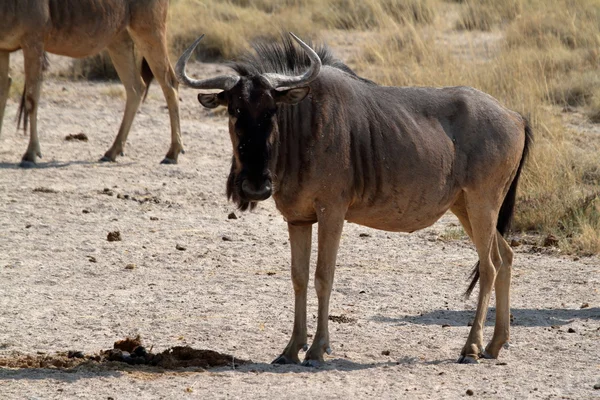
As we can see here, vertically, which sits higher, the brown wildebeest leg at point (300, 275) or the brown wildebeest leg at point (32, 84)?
the brown wildebeest leg at point (32, 84)

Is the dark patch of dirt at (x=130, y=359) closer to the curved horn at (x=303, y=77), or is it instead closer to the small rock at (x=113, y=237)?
the curved horn at (x=303, y=77)

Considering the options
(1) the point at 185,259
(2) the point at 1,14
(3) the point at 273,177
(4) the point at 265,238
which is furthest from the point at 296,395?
(2) the point at 1,14

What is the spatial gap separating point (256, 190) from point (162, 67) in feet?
24.9

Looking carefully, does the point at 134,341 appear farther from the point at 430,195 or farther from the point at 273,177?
the point at 430,195

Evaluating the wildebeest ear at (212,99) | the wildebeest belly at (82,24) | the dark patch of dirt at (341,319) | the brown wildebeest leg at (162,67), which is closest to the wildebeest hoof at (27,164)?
the wildebeest belly at (82,24)

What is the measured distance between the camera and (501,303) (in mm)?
7363

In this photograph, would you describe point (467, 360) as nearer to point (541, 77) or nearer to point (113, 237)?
point (113, 237)

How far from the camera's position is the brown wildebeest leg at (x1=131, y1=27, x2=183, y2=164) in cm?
1332

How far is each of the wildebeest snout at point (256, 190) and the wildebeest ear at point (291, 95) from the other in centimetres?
51

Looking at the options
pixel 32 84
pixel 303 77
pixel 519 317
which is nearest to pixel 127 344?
pixel 303 77

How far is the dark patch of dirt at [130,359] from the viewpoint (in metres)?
6.58

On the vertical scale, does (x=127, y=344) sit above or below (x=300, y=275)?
below

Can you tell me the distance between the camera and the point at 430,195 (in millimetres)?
7098

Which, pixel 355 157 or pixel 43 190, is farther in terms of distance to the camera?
pixel 43 190
